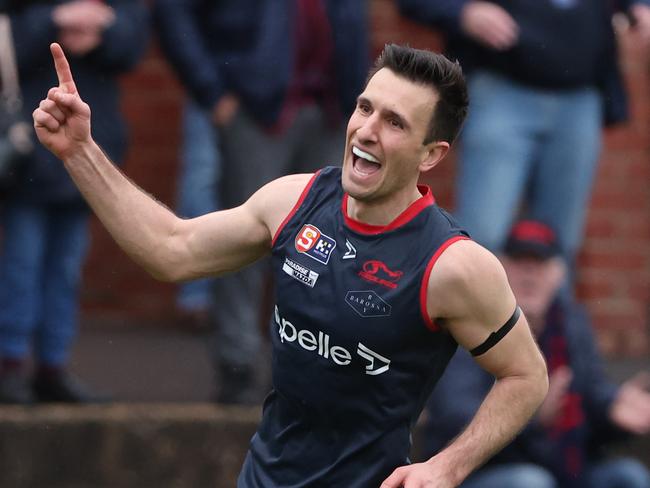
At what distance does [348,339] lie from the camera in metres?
4.75

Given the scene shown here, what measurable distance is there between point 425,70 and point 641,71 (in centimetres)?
429

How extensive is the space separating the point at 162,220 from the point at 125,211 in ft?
0.41

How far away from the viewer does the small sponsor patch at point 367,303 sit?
473cm

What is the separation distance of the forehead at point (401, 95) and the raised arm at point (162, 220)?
0.39 metres

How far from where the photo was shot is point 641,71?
28.9ft

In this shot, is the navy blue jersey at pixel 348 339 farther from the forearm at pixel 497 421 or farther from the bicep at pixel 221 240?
the forearm at pixel 497 421

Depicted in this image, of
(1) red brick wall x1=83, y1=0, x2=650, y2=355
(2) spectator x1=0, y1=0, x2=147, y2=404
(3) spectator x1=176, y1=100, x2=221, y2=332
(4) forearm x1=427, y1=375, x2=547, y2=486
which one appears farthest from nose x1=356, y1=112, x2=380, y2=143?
(1) red brick wall x1=83, y1=0, x2=650, y2=355

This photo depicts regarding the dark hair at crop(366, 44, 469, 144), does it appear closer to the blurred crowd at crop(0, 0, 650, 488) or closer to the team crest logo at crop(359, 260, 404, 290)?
the team crest logo at crop(359, 260, 404, 290)

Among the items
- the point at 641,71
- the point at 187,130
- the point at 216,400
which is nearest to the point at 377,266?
the point at 216,400

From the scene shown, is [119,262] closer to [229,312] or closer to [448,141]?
[229,312]

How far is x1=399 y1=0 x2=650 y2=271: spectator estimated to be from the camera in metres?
7.13

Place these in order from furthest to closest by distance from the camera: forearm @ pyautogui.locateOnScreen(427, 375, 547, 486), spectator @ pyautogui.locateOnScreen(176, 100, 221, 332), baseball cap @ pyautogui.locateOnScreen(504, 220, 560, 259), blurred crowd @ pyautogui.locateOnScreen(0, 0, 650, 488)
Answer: spectator @ pyautogui.locateOnScreen(176, 100, 221, 332), blurred crowd @ pyautogui.locateOnScreen(0, 0, 650, 488), baseball cap @ pyautogui.locateOnScreen(504, 220, 560, 259), forearm @ pyautogui.locateOnScreen(427, 375, 547, 486)

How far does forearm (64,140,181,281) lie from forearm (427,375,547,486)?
0.92 meters

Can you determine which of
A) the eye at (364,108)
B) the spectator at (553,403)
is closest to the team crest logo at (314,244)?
the eye at (364,108)
